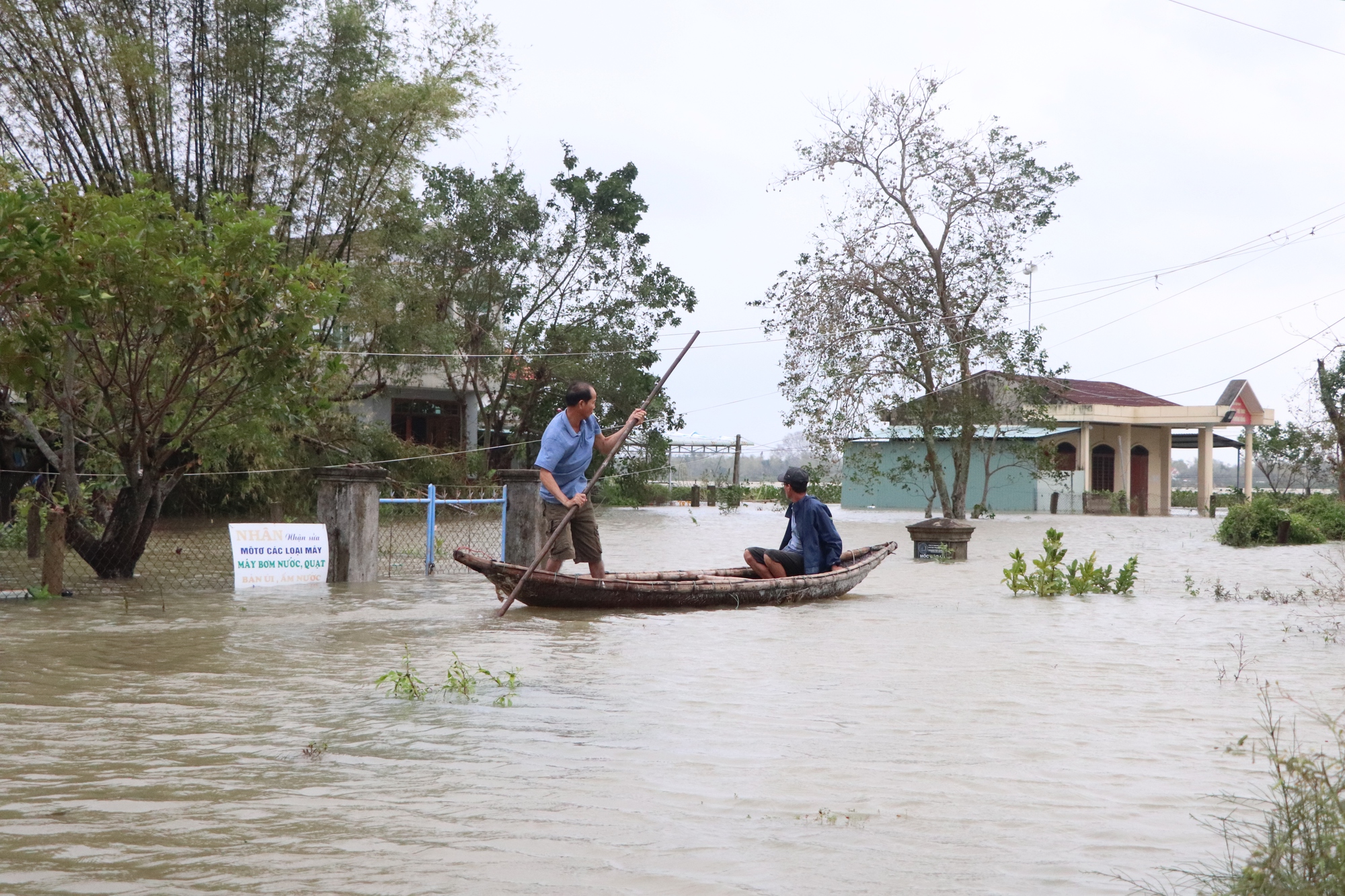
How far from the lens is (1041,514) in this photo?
120ft

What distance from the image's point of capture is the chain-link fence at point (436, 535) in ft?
45.5

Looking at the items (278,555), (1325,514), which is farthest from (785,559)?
(1325,514)

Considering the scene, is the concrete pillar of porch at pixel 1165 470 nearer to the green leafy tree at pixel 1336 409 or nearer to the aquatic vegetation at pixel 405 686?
the green leafy tree at pixel 1336 409

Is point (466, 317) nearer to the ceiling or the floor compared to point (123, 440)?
nearer to the ceiling

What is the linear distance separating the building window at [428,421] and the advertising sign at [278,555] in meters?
23.8

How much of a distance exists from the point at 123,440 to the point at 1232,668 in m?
9.96

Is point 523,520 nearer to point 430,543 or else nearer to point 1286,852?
point 430,543

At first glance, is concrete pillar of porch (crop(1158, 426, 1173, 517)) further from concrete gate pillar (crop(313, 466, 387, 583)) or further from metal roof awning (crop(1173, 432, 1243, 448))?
concrete gate pillar (crop(313, 466, 387, 583))

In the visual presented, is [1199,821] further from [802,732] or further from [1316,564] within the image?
[1316,564]

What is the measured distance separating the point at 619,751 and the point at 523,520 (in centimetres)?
788

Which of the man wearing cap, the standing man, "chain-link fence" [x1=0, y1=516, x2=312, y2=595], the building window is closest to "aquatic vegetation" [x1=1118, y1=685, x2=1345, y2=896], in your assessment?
the standing man

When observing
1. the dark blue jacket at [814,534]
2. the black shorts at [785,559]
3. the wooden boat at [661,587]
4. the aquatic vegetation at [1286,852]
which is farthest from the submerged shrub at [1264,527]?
the aquatic vegetation at [1286,852]

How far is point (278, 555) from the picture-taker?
1159 centimetres

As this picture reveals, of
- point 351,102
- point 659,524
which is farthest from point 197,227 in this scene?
point 659,524
